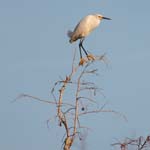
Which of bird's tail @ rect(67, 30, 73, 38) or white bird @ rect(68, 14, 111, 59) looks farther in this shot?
bird's tail @ rect(67, 30, 73, 38)

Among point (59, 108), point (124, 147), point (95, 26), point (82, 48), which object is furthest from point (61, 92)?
point (95, 26)

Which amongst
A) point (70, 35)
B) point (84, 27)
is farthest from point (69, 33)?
point (84, 27)

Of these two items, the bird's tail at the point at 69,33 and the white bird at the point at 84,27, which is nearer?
the white bird at the point at 84,27

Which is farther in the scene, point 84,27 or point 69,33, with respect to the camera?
point 69,33

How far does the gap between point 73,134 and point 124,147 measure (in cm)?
65

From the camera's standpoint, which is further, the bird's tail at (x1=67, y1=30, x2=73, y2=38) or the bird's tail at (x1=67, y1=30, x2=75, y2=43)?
the bird's tail at (x1=67, y1=30, x2=73, y2=38)

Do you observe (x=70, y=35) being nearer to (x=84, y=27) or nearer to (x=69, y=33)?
(x=69, y=33)

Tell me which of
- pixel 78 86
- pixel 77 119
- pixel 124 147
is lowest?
pixel 124 147

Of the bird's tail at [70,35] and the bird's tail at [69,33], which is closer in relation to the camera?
the bird's tail at [70,35]

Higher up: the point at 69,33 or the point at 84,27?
the point at 84,27

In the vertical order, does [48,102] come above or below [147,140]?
above

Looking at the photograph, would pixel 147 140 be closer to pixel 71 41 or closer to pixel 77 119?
pixel 77 119

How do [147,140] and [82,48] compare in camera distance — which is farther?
[82,48]

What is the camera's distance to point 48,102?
185 inches
